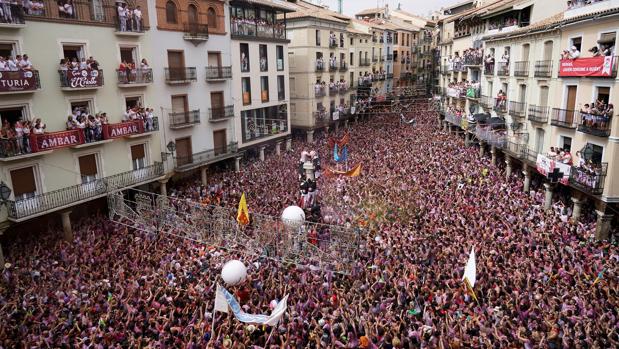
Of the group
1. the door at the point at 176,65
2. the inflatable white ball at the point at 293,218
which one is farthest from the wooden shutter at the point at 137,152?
the inflatable white ball at the point at 293,218

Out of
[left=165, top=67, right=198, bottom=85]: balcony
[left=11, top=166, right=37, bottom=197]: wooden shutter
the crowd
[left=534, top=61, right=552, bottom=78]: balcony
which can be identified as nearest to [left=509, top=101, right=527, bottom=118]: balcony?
[left=534, top=61, right=552, bottom=78]: balcony

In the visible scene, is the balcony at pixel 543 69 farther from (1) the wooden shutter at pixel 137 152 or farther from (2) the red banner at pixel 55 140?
(2) the red banner at pixel 55 140

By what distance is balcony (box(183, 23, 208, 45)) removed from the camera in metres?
27.4

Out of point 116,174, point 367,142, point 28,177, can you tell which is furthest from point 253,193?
point 367,142

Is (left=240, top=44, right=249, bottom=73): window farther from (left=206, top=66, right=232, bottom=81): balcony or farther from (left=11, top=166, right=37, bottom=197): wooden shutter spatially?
(left=11, top=166, right=37, bottom=197): wooden shutter

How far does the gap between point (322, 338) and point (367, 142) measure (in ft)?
96.9

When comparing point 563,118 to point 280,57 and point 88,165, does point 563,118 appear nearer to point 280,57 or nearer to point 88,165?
point 280,57

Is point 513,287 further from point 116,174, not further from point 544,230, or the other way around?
point 116,174

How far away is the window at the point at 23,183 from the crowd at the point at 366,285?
2.08 metres

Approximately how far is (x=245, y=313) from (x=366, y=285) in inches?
164

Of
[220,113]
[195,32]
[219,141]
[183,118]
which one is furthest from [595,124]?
[195,32]

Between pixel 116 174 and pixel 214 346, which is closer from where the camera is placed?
pixel 214 346

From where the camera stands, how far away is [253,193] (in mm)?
26391

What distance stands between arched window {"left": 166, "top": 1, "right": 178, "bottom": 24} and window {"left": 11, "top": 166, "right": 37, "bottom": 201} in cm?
1152
